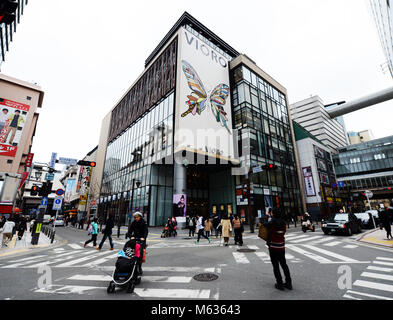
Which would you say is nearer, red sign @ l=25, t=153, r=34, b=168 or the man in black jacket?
the man in black jacket

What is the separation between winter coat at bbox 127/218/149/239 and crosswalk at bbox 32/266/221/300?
1202 mm

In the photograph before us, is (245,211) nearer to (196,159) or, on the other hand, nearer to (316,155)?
(196,159)

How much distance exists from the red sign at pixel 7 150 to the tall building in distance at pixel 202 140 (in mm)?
22040

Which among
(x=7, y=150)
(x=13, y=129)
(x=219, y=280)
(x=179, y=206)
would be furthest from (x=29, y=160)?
(x=219, y=280)

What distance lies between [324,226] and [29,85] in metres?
64.7

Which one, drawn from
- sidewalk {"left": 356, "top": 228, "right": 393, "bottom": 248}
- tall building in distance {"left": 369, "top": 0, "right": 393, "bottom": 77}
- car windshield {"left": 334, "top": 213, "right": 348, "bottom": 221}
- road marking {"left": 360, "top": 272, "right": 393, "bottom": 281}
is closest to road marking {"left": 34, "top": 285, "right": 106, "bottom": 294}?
road marking {"left": 360, "top": 272, "right": 393, "bottom": 281}

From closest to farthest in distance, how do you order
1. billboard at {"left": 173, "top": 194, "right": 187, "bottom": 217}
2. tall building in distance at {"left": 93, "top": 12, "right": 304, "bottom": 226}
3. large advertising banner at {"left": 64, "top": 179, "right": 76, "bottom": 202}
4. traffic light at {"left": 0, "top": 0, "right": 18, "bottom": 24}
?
1. traffic light at {"left": 0, "top": 0, "right": 18, "bottom": 24}
2. billboard at {"left": 173, "top": 194, "right": 187, "bottom": 217}
3. tall building in distance at {"left": 93, "top": 12, "right": 304, "bottom": 226}
4. large advertising banner at {"left": 64, "top": 179, "right": 76, "bottom": 202}

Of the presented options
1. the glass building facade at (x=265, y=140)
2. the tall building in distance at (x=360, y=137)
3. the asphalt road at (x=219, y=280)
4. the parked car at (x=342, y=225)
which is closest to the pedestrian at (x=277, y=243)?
the asphalt road at (x=219, y=280)

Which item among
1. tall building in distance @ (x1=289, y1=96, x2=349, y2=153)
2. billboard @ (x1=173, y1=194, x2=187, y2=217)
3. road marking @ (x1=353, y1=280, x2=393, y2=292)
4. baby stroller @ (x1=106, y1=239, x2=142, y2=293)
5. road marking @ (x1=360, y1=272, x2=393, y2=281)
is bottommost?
road marking @ (x1=360, y1=272, x2=393, y2=281)

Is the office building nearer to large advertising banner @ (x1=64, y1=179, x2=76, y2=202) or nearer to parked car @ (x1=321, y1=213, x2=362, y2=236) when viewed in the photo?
large advertising banner @ (x1=64, y1=179, x2=76, y2=202)

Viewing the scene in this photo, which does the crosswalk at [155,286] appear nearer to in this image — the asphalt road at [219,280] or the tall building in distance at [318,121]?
the asphalt road at [219,280]

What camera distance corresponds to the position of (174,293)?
14.2ft

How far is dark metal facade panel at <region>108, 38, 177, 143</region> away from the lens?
31031mm

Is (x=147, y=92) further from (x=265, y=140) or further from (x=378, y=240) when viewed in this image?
(x=378, y=240)
